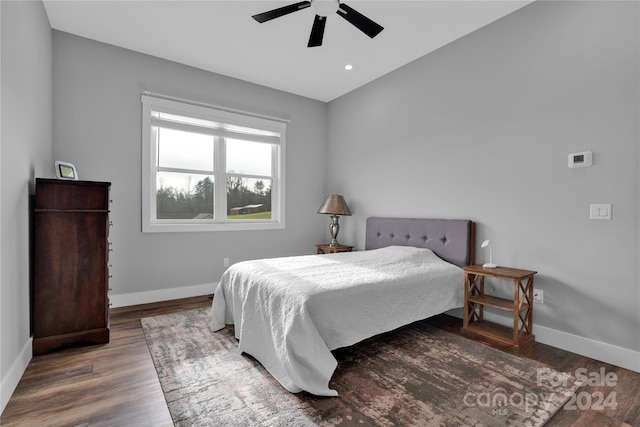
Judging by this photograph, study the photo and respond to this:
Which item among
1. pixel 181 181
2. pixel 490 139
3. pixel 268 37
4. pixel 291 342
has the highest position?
pixel 268 37

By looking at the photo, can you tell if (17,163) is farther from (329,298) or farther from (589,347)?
(589,347)

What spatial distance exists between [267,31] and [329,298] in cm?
259

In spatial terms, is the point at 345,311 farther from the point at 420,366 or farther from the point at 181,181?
the point at 181,181

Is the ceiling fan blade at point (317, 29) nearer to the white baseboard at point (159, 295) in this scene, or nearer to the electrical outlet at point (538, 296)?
the electrical outlet at point (538, 296)

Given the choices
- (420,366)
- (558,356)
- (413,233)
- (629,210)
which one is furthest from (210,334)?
(629,210)

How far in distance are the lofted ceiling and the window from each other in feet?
2.08

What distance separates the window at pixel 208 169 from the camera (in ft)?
11.7

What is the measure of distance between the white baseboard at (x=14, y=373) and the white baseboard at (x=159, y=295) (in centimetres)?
115

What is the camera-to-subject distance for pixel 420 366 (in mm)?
2094

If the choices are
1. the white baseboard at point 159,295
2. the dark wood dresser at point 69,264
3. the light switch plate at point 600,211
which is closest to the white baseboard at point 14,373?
the dark wood dresser at point 69,264

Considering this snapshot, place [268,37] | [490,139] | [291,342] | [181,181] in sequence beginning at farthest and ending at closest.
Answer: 1. [181,181]
2. [268,37]
3. [490,139]
4. [291,342]

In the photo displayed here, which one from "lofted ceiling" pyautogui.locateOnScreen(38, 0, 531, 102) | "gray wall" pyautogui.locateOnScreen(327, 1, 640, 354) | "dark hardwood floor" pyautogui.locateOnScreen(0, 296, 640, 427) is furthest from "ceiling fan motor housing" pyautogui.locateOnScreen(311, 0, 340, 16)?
"dark hardwood floor" pyautogui.locateOnScreen(0, 296, 640, 427)

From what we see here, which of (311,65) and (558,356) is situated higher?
(311,65)

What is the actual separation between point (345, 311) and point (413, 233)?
1.74 meters
